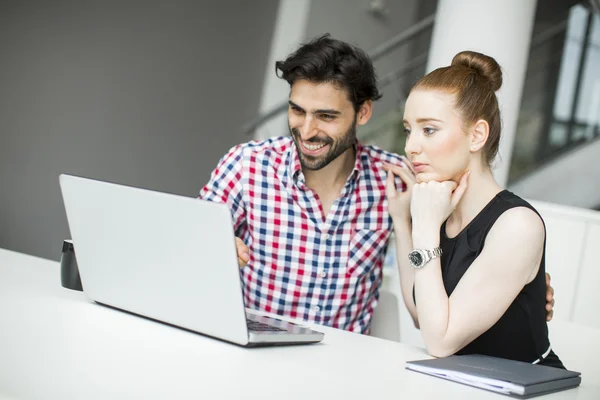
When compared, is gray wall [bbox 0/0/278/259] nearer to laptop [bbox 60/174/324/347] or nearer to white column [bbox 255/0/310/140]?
white column [bbox 255/0/310/140]

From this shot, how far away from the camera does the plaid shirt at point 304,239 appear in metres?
2.14

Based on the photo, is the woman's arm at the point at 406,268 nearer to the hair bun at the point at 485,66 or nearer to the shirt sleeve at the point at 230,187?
the hair bun at the point at 485,66

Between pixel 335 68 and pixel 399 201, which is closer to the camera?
pixel 399 201

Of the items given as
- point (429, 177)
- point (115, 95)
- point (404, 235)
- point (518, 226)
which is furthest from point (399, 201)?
point (115, 95)

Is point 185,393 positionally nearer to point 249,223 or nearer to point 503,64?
point 249,223

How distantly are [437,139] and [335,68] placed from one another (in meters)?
0.71

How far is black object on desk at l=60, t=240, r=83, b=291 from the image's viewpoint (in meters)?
1.62

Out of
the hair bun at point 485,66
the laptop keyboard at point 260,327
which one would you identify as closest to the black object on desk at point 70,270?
the laptop keyboard at point 260,327

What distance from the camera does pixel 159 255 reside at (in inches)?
50.8

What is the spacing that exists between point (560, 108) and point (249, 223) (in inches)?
169

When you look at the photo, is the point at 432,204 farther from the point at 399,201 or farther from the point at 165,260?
the point at 165,260

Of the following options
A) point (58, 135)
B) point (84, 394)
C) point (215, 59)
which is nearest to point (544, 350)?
point (84, 394)

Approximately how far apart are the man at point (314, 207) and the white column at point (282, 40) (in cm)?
286

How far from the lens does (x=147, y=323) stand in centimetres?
136
